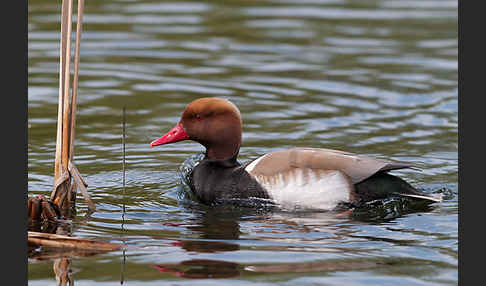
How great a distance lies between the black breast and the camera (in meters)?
7.61

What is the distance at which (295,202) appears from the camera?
7543 mm

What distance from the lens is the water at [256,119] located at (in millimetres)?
5977

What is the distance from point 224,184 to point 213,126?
53cm

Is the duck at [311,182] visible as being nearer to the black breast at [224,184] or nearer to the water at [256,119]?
the black breast at [224,184]

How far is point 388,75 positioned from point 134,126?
388 cm

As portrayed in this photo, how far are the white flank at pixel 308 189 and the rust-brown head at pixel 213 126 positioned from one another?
584mm

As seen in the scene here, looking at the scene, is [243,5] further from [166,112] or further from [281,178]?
[281,178]

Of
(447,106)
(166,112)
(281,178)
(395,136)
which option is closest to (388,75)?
(447,106)

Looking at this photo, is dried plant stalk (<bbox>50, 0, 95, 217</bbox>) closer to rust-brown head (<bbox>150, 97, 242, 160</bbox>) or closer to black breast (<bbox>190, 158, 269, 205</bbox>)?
rust-brown head (<bbox>150, 97, 242, 160</bbox>)

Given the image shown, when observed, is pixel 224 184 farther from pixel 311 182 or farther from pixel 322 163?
pixel 322 163

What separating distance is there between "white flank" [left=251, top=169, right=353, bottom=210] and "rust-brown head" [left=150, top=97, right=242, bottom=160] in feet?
1.92

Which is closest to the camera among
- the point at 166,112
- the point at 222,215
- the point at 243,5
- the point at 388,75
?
the point at 222,215

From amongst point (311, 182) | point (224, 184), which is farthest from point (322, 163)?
point (224, 184)

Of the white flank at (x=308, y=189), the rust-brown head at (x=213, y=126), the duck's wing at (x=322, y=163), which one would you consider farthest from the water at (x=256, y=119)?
the rust-brown head at (x=213, y=126)
